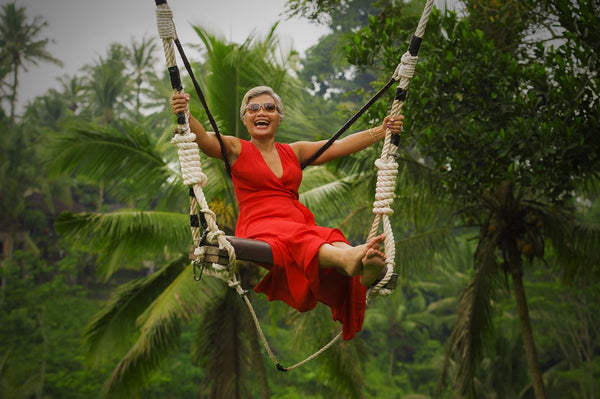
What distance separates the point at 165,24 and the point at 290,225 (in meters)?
1.11

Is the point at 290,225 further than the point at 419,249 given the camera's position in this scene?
No

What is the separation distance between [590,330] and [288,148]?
17.1 metres

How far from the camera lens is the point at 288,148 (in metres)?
3.52

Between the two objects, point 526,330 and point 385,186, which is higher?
point 385,186

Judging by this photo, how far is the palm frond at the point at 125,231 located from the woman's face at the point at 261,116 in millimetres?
4868

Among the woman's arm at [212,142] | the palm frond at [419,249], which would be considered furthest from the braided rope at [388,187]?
the palm frond at [419,249]

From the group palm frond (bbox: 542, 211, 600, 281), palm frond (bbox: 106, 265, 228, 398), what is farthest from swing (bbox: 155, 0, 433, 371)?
palm frond (bbox: 542, 211, 600, 281)

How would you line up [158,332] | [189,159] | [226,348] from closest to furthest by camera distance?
[189,159] < [158,332] < [226,348]

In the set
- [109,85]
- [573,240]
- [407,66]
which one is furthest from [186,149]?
[109,85]

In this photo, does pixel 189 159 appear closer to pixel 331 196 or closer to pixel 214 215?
pixel 214 215

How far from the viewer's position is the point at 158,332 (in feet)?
26.0

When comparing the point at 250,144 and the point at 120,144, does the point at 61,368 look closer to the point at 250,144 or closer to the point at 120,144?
the point at 120,144

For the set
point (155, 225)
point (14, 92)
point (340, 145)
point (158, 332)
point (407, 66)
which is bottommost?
point (158, 332)

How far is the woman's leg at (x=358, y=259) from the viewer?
2709 mm
